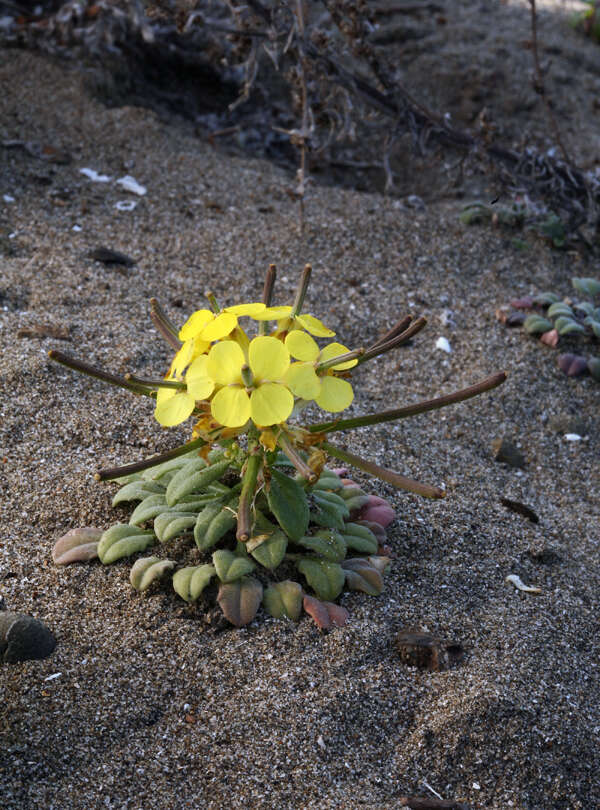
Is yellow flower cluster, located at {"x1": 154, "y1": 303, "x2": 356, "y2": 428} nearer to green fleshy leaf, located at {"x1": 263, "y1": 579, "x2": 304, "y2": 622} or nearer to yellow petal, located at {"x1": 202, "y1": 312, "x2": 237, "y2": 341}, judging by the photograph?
yellow petal, located at {"x1": 202, "y1": 312, "x2": 237, "y2": 341}

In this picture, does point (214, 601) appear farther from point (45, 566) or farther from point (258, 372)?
point (258, 372)

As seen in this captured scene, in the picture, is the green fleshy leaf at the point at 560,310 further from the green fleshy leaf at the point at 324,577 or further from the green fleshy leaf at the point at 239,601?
the green fleshy leaf at the point at 239,601

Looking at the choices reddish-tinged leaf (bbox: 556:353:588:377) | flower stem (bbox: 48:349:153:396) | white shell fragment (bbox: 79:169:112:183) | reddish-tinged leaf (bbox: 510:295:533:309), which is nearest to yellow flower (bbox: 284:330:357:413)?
flower stem (bbox: 48:349:153:396)

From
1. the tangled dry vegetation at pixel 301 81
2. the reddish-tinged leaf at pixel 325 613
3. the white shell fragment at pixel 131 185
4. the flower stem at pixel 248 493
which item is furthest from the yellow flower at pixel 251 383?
the white shell fragment at pixel 131 185

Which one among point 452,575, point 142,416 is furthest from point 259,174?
point 452,575

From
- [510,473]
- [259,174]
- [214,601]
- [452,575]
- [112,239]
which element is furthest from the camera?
[259,174]

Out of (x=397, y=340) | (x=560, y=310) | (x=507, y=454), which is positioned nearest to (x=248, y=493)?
(x=397, y=340)
